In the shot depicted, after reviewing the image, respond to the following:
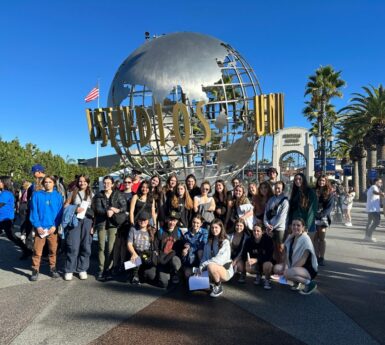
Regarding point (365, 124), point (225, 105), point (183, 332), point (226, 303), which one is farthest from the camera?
point (365, 124)

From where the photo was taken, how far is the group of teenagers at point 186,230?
16.7 ft

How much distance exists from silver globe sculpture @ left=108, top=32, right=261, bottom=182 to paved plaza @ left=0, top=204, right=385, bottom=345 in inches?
138

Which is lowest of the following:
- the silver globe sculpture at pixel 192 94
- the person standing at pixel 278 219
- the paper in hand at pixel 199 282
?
the paper in hand at pixel 199 282

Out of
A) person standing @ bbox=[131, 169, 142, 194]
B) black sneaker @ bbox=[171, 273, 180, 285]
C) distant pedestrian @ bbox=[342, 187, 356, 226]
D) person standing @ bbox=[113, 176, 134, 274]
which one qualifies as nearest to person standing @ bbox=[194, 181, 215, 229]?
black sneaker @ bbox=[171, 273, 180, 285]

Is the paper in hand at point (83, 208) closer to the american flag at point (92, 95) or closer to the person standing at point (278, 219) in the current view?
the person standing at point (278, 219)

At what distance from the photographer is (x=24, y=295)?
15.7ft

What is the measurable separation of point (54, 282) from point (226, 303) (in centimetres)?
268

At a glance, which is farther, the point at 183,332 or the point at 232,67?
the point at 232,67

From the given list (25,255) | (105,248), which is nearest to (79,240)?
(105,248)

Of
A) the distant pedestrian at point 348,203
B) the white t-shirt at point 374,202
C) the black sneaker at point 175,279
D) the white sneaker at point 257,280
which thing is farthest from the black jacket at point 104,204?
the distant pedestrian at point 348,203

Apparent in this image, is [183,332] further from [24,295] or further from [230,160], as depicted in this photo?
[230,160]

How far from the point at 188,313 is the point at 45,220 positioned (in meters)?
2.86

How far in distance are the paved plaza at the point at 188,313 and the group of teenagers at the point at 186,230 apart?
275mm

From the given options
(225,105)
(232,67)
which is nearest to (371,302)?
(225,105)
